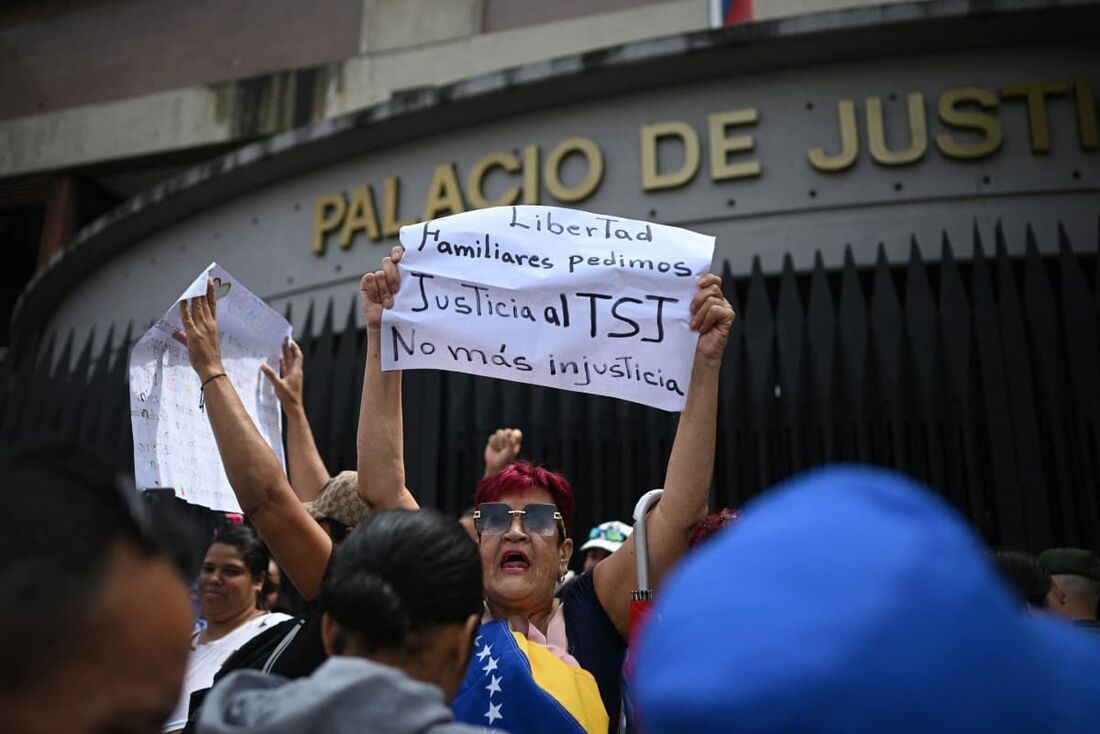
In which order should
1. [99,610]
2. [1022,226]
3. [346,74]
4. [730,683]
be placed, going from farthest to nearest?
1. [346,74]
2. [1022,226]
3. [99,610]
4. [730,683]

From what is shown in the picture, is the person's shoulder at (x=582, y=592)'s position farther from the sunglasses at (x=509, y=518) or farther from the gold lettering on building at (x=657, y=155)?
the gold lettering on building at (x=657, y=155)

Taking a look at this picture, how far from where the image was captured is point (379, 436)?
291 cm

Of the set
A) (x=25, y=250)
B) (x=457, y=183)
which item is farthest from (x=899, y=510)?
(x=25, y=250)

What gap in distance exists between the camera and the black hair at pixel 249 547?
4.08 m

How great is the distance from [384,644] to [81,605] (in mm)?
521

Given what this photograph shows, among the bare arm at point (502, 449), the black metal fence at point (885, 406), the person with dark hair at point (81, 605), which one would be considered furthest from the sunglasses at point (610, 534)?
the person with dark hair at point (81, 605)

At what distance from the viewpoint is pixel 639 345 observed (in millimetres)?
3188

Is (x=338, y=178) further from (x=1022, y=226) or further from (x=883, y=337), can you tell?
(x=1022, y=226)

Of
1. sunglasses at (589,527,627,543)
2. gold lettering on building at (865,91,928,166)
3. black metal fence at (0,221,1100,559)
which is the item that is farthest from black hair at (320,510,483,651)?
gold lettering on building at (865,91,928,166)

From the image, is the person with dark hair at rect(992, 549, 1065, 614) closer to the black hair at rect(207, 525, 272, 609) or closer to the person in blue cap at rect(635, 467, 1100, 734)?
the person in blue cap at rect(635, 467, 1100, 734)

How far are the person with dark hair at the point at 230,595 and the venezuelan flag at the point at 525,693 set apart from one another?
1.79 m

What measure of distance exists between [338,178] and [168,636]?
24.9ft

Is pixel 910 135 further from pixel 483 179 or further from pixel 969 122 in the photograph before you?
pixel 483 179

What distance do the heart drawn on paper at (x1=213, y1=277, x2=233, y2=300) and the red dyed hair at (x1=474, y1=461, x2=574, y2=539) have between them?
3.86 ft
